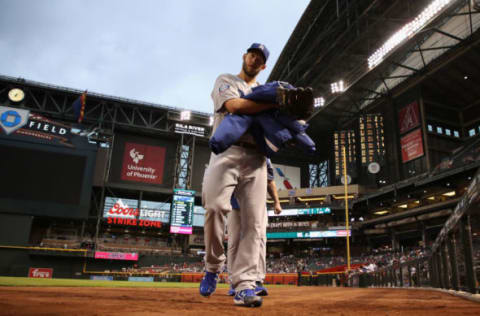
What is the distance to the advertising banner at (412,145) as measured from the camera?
2718cm

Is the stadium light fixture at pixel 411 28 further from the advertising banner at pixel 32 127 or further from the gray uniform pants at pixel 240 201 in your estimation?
the advertising banner at pixel 32 127

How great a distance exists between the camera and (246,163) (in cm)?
262

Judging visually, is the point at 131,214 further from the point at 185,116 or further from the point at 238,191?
the point at 238,191

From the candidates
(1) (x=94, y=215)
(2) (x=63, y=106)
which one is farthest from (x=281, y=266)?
(2) (x=63, y=106)

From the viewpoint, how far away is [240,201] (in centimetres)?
267

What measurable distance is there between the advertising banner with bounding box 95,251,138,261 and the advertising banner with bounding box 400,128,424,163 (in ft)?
82.5

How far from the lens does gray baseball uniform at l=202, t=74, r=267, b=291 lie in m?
2.48

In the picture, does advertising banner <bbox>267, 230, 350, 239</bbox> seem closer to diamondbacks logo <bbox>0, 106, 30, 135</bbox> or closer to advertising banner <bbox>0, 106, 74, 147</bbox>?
advertising banner <bbox>0, 106, 74, 147</bbox>

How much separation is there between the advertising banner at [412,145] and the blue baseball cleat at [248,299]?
93.3 ft

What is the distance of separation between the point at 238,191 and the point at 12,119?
106 ft

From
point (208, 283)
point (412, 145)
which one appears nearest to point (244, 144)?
point (208, 283)

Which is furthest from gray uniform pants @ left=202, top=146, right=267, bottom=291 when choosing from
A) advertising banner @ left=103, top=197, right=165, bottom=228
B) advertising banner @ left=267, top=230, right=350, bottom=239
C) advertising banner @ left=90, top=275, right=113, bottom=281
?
advertising banner @ left=103, top=197, right=165, bottom=228

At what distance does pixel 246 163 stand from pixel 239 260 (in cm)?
74

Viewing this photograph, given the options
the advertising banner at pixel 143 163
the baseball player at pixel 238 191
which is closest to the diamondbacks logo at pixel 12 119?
the advertising banner at pixel 143 163
